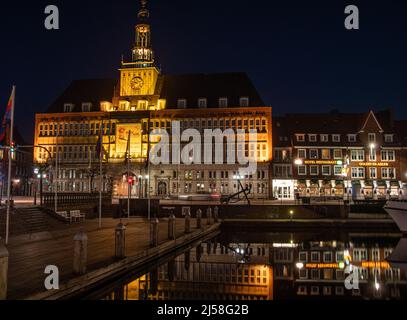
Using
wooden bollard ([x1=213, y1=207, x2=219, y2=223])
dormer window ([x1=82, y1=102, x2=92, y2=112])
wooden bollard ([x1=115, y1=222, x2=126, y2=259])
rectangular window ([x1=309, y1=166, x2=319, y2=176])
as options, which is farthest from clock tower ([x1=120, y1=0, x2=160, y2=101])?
wooden bollard ([x1=115, y1=222, x2=126, y2=259])

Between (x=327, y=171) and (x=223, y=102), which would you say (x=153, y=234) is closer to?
(x=327, y=171)

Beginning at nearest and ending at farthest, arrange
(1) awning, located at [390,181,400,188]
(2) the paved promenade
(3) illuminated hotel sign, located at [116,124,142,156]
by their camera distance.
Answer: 1. (2) the paved promenade
2. (1) awning, located at [390,181,400,188]
3. (3) illuminated hotel sign, located at [116,124,142,156]

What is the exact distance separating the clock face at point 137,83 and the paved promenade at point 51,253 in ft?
161

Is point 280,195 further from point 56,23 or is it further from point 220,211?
point 56,23

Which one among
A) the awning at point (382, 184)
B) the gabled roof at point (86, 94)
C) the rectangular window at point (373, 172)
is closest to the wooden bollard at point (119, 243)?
the awning at point (382, 184)

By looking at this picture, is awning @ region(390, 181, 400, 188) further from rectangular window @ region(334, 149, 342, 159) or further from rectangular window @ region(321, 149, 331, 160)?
rectangular window @ region(321, 149, 331, 160)

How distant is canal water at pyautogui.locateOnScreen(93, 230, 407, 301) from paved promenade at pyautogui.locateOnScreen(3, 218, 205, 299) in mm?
1444

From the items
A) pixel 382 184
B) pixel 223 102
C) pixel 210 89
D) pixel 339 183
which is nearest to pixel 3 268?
pixel 339 183

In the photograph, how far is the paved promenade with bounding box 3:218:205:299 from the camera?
12.0 meters

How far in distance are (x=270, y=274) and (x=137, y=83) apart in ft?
194

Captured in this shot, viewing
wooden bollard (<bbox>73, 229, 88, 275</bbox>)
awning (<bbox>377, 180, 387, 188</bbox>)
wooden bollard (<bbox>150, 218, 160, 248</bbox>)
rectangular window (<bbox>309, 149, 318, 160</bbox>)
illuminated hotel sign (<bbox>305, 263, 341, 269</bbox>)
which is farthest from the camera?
rectangular window (<bbox>309, 149, 318, 160</bbox>)

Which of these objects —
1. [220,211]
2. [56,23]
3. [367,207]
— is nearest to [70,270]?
[56,23]

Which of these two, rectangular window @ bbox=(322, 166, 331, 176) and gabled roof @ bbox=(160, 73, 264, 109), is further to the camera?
gabled roof @ bbox=(160, 73, 264, 109)

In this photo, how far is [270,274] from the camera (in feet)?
62.9
